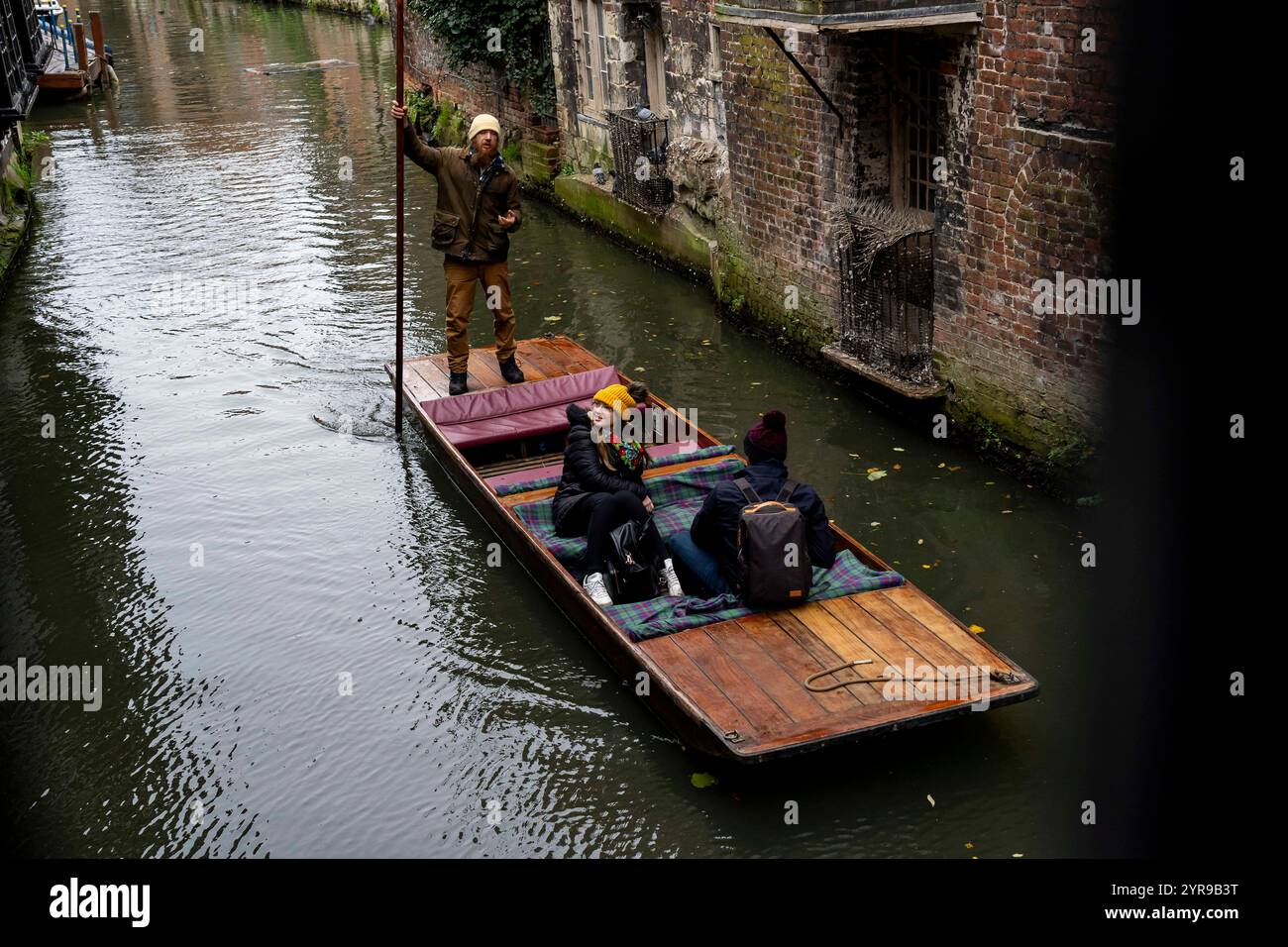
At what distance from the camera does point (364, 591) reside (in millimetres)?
8992

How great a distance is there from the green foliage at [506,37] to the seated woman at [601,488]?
11207 mm

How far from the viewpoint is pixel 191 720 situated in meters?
7.68

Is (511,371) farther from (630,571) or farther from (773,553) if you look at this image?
(773,553)

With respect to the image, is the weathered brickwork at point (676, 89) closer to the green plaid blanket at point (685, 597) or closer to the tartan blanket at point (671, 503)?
the tartan blanket at point (671, 503)

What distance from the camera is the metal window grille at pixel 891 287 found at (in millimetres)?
10688

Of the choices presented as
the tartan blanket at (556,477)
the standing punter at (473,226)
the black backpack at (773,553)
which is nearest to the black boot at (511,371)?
the standing punter at (473,226)

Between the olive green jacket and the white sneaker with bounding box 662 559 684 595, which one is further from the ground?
the olive green jacket

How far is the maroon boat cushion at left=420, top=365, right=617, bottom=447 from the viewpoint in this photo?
10383 mm

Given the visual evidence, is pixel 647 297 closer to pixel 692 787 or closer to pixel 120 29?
pixel 692 787

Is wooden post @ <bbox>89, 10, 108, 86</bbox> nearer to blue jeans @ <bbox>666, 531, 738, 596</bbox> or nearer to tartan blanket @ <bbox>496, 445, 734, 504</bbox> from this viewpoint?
tartan blanket @ <bbox>496, 445, 734, 504</bbox>

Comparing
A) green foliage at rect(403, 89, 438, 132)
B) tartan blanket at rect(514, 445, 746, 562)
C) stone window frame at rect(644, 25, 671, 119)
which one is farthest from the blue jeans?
green foliage at rect(403, 89, 438, 132)

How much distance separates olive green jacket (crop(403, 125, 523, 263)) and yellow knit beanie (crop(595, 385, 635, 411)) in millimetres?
3054
